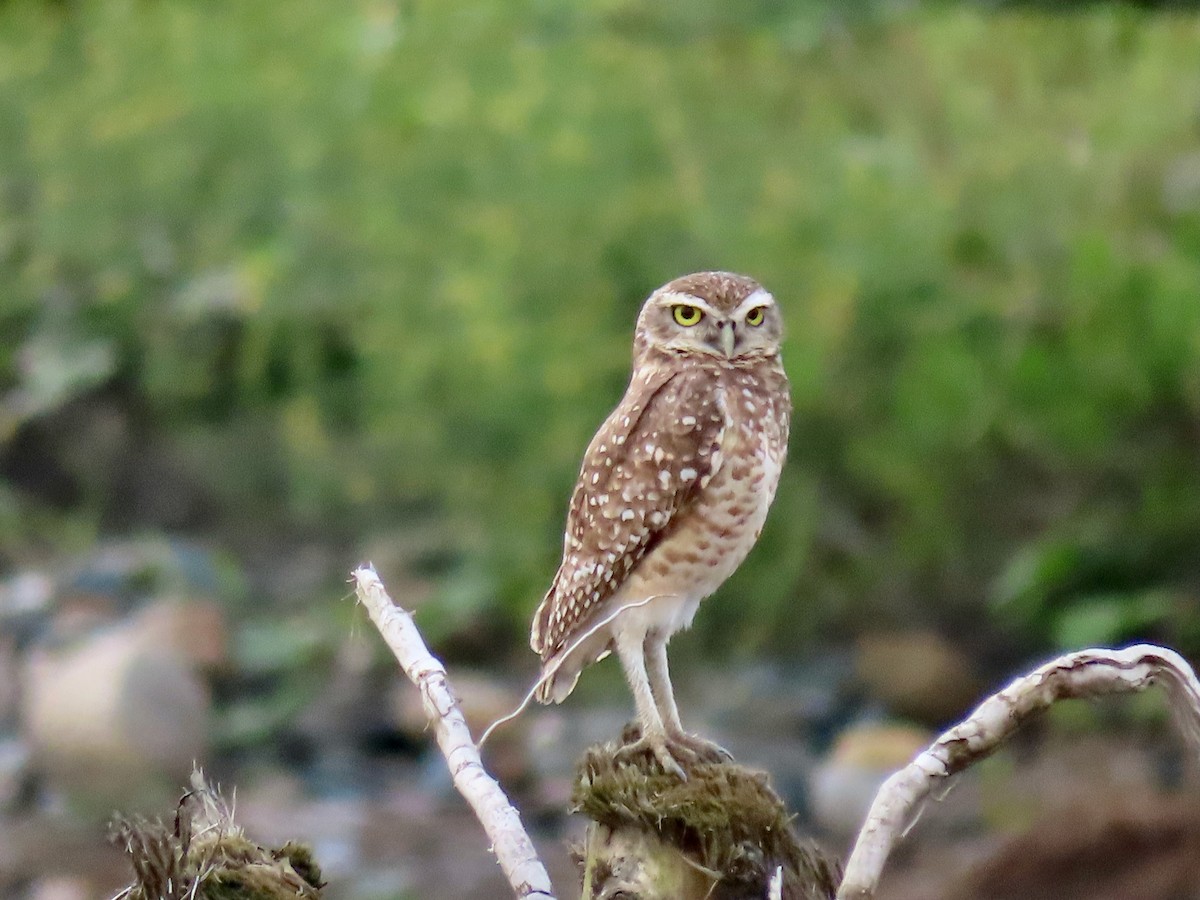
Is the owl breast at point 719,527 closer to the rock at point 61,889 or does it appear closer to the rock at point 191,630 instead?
the rock at point 61,889

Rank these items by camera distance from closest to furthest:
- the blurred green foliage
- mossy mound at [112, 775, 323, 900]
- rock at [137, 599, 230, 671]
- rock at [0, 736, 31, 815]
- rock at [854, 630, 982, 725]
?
mossy mound at [112, 775, 323, 900], the blurred green foliage, rock at [854, 630, 982, 725], rock at [0, 736, 31, 815], rock at [137, 599, 230, 671]

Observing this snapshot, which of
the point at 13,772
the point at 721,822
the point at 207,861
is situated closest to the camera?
the point at 207,861

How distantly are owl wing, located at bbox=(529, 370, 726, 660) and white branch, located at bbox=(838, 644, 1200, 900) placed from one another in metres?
1.26

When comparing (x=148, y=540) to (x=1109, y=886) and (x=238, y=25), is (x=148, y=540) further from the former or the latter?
(x=1109, y=886)

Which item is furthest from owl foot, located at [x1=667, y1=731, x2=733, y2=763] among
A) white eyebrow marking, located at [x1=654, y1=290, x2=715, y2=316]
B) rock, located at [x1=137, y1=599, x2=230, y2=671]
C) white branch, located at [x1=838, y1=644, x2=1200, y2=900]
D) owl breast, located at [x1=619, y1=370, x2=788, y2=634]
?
rock, located at [x1=137, y1=599, x2=230, y2=671]

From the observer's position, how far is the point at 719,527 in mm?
3006

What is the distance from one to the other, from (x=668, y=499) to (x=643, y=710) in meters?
0.43

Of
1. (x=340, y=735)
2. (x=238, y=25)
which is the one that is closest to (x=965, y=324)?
(x=340, y=735)

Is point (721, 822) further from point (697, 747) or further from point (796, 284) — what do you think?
point (796, 284)

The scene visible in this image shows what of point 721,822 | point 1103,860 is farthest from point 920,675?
point 721,822

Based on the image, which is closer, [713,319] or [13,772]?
[713,319]

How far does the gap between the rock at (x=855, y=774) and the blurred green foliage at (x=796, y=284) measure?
67 cm

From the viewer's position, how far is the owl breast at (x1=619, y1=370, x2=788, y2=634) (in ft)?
9.87

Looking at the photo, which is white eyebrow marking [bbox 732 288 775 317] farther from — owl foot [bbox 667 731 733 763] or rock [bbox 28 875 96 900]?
rock [bbox 28 875 96 900]
